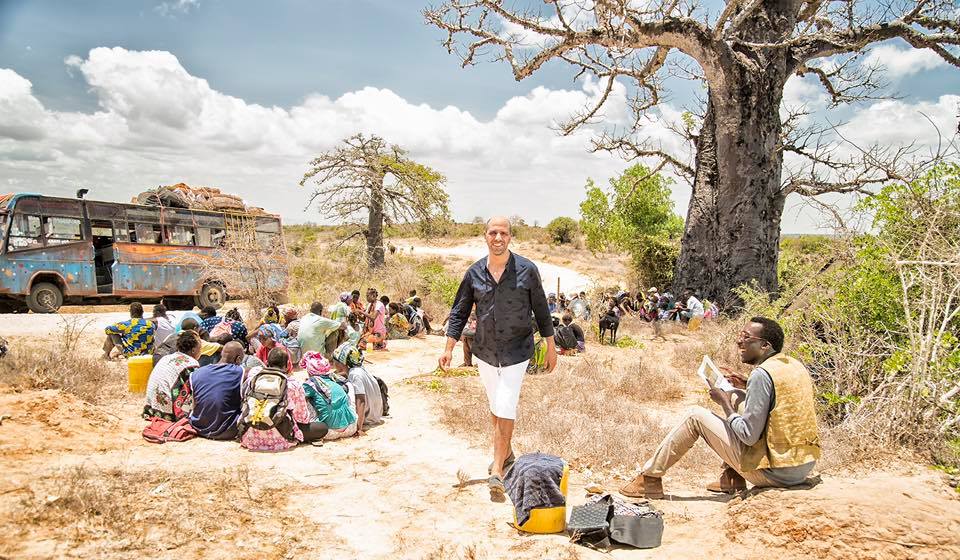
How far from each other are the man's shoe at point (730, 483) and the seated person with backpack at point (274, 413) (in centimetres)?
359

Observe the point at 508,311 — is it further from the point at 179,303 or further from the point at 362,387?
the point at 179,303

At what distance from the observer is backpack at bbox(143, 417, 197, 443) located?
→ 5.28 metres

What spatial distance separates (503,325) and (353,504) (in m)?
1.68

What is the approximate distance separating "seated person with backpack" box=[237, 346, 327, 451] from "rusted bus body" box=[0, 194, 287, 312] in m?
7.39

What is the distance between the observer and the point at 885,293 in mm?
5680

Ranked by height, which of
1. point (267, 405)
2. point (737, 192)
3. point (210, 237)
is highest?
point (737, 192)

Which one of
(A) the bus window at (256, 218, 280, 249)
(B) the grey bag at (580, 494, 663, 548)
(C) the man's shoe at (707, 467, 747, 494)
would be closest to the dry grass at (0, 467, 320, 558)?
(B) the grey bag at (580, 494, 663, 548)

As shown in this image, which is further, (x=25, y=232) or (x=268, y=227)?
(x=268, y=227)

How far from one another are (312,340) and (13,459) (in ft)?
12.5

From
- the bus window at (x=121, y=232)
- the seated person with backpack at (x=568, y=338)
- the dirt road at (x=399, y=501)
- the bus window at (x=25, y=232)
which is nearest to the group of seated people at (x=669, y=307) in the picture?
the seated person with backpack at (x=568, y=338)

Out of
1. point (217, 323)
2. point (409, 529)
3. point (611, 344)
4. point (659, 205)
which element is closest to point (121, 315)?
point (217, 323)

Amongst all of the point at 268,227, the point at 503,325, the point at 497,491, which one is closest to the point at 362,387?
the point at 497,491

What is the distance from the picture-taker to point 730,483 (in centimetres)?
411

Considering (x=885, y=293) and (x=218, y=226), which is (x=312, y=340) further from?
(x=218, y=226)
